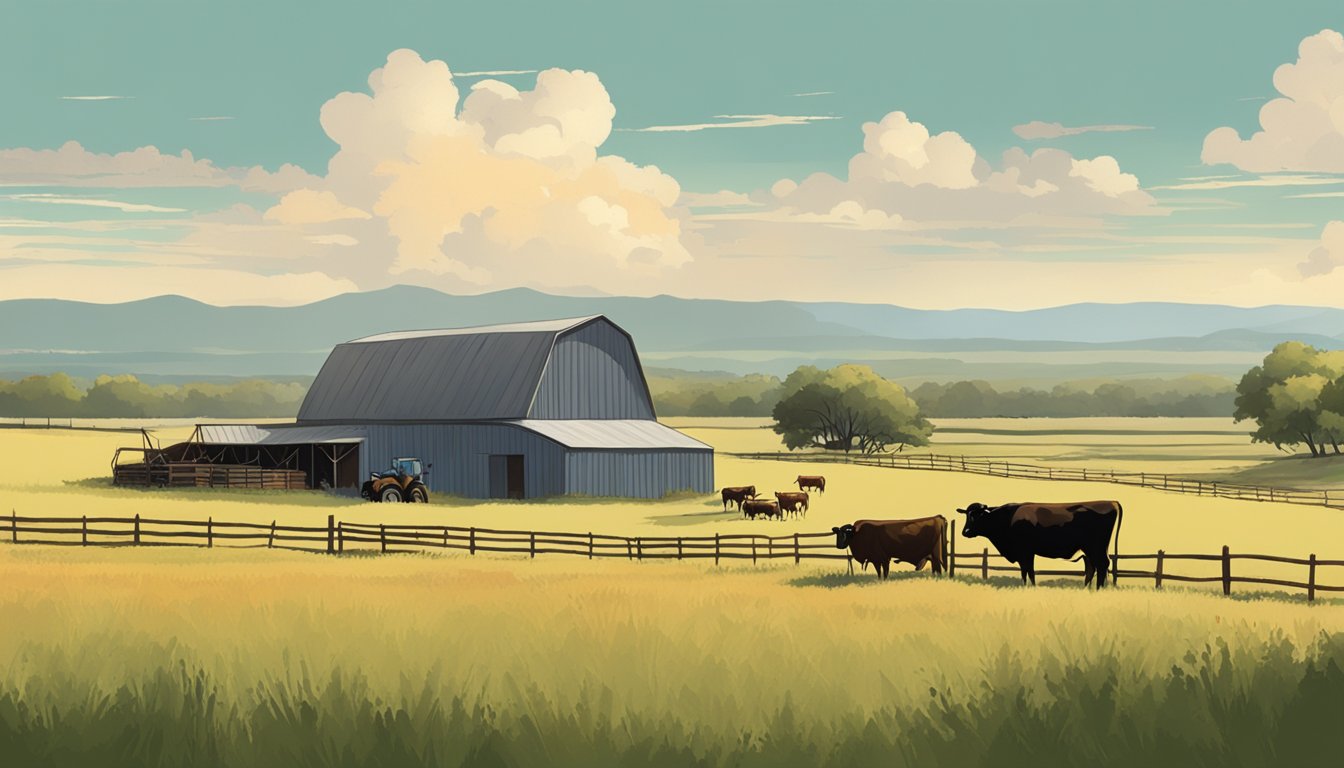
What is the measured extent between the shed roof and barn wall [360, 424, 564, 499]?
2.50ft

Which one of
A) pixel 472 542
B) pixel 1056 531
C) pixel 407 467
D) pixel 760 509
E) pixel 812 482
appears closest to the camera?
Answer: pixel 1056 531

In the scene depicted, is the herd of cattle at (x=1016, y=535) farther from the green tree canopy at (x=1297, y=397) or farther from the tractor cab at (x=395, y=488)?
the green tree canopy at (x=1297, y=397)

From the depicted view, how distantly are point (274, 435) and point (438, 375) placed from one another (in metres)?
7.49

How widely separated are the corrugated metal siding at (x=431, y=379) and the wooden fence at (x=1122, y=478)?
85.4 feet

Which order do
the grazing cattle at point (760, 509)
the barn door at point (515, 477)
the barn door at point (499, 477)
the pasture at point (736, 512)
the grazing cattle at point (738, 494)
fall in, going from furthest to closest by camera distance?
the barn door at point (499, 477) → the barn door at point (515, 477) → the grazing cattle at point (738, 494) → the grazing cattle at point (760, 509) → the pasture at point (736, 512)

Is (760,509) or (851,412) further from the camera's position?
(851,412)

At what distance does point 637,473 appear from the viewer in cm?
6000

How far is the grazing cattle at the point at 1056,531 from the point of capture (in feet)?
93.2

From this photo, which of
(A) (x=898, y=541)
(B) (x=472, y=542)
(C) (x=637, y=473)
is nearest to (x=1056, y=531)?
(A) (x=898, y=541)

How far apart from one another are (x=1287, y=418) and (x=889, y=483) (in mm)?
38510

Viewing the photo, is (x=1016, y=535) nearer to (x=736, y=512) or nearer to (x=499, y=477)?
(x=736, y=512)

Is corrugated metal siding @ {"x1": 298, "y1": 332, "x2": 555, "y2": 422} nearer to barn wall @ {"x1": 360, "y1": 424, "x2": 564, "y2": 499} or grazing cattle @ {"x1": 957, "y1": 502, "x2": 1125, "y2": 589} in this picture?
barn wall @ {"x1": 360, "y1": 424, "x2": 564, "y2": 499}

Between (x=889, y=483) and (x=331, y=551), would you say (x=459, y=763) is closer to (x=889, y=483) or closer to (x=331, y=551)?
(x=331, y=551)

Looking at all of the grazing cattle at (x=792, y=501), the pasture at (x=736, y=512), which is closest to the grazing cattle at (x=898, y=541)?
the pasture at (x=736, y=512)
